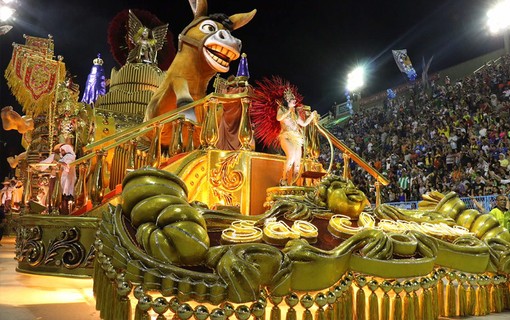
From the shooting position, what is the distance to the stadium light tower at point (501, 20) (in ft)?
57.0

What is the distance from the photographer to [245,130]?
4.16m

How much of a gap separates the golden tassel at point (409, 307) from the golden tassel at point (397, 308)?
0.18ft

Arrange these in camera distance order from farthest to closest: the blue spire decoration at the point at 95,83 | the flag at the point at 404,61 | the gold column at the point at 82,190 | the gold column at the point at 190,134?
the flag at the point at 404,61
the blue spire decoration at the point at 95,83
the gold column at the point at 82,190
the gold column at the point at 190,134

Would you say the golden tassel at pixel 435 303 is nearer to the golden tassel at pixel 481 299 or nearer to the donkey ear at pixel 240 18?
the golden tassel at pixel 481 299

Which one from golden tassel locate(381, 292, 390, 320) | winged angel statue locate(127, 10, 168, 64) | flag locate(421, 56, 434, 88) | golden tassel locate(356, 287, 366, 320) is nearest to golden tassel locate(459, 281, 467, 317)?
golden tassel locate(381, 292, 390, 320)

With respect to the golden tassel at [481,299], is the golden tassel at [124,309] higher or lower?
higher

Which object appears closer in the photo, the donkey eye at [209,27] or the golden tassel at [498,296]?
the golden tassel at [498,296]

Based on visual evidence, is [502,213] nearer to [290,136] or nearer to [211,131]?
[290,136]

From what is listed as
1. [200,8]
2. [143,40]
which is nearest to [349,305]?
[200,8]

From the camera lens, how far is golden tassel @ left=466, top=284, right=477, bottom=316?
2.79 metres

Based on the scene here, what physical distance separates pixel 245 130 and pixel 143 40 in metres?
5.95

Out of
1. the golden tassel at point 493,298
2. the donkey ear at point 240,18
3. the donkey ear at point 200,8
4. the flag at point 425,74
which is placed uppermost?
the flag at point 425,74

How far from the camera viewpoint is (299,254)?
2.06 m

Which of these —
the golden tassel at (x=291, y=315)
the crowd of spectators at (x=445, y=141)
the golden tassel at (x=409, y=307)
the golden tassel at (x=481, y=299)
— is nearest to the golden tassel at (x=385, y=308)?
the golden tassel at (x=409, y=307)
